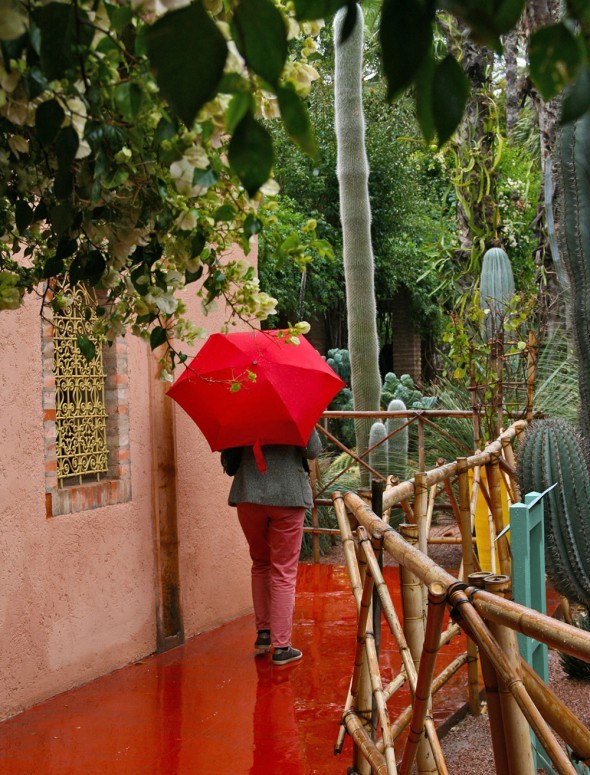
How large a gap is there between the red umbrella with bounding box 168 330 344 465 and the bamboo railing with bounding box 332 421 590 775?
1.08m

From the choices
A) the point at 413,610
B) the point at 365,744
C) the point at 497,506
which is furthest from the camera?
the point at 497,506

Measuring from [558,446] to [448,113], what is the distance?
4662 mm

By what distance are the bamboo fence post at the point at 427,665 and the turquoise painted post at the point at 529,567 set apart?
2.38ft

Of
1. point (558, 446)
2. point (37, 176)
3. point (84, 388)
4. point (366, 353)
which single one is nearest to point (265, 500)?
point (84, 388)

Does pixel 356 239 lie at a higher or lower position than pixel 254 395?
higher

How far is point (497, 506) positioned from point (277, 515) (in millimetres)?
1405

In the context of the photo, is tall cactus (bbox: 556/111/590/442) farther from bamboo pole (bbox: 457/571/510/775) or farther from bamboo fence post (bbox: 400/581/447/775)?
bamboo pole (bbox: 457/571/510/775)

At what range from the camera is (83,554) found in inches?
217

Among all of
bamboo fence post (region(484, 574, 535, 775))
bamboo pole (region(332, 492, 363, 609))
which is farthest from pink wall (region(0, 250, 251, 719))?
bamboo fence post (region(484, 574, 535, 775))

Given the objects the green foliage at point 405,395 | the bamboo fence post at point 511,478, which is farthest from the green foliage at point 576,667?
the green foliage at point 405,395

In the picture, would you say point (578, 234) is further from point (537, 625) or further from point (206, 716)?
point (537, 625)

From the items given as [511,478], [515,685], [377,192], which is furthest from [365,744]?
[377,192]

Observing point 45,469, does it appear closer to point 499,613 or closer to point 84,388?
point 84,388

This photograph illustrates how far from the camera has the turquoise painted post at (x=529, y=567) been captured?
3307 mm
